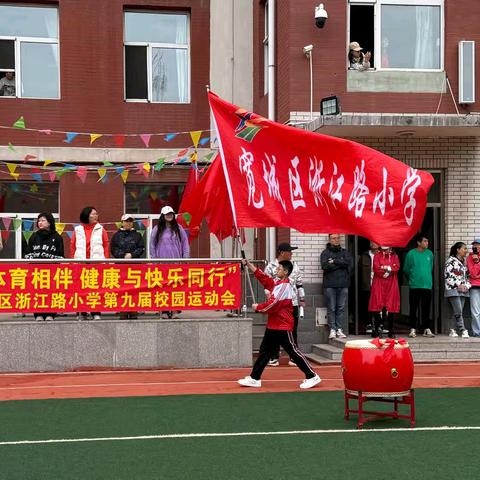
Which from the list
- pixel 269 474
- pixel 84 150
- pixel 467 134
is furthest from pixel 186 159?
pixel 269 474

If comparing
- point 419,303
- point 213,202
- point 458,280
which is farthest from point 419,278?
point 213,202

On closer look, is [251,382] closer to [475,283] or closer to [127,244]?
[127,244]

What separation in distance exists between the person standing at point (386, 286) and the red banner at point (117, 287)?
261 centimetres

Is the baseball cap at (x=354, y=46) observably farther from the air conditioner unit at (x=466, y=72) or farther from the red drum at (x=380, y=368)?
the red drum at (x=380, y=368)

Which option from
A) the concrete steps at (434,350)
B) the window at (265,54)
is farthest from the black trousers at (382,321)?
the window at (265,54)

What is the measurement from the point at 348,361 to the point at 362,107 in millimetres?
8020

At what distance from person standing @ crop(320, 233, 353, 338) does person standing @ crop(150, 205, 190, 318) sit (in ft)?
8.47

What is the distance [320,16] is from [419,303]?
547 cm

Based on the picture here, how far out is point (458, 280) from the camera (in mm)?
16016

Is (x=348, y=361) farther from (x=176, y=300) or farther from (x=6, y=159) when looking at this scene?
(x=6, y=159)

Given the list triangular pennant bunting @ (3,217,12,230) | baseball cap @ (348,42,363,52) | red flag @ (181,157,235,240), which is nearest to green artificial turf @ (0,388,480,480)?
red flag @ (181,157,235,240)

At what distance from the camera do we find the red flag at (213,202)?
45.5 feet

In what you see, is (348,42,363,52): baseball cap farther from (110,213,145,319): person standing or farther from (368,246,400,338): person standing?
(110,213,145,319): person standing

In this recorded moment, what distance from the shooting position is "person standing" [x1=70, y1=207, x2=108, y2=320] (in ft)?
47.2
